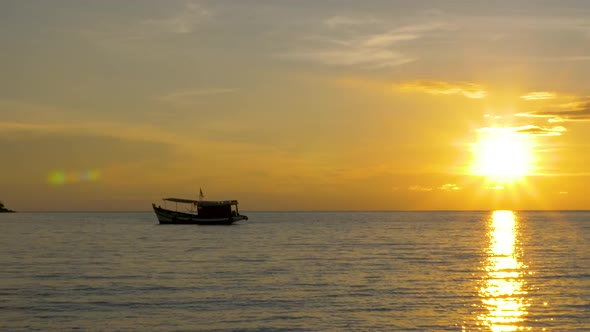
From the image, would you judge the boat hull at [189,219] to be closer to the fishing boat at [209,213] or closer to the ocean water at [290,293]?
the fishing boat at [209,213]

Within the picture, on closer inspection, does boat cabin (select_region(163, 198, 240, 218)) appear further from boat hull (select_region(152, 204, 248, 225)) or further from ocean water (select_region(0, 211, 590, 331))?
ocean water (select_region(0, 211, 590, 331))

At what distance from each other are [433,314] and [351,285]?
11123 millimetres

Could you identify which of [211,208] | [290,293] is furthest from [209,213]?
[290,293]

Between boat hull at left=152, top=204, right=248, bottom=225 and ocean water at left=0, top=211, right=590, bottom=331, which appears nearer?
ocean water at left=0, top=211, right=590, bottom=331

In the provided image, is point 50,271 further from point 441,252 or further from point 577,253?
point 577,253

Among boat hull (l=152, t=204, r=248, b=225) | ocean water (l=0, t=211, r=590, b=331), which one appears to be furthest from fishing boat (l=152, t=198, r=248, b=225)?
ocean water (l=0, t=211, r=590, b=331)

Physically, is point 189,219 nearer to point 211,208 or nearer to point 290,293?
point 211,208

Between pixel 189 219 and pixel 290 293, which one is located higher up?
pixel 189 219

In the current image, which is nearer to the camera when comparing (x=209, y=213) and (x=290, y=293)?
(x=290, y=293)

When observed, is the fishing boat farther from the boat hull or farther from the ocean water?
the ocean water

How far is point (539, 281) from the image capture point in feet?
156

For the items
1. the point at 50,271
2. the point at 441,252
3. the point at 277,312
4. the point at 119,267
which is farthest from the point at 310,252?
the point at 277,312

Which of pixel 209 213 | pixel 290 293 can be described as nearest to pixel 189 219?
pixel 209 213

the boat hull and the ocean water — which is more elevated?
the boat hull
